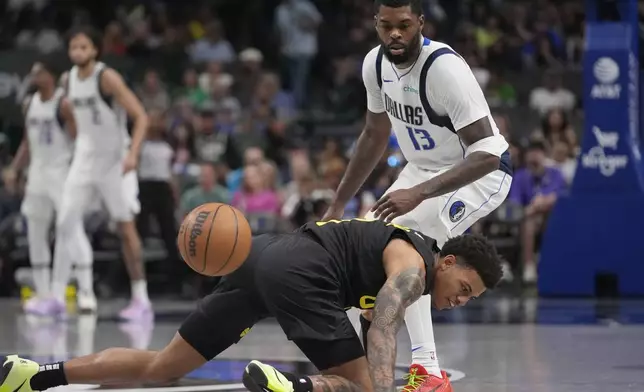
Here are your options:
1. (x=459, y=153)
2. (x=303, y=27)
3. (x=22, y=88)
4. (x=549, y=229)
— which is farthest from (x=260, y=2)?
(x=459, y=153)

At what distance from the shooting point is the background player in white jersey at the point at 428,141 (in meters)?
6.03

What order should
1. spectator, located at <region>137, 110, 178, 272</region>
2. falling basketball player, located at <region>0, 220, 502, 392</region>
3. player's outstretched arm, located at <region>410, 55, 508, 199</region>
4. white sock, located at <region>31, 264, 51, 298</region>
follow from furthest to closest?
spectator, located at <region>137, 110, 178, 272</region>
white sock, located at <region>31, 264, 51, 298</region>
player's outstretched arm, located at <region>410, 55, 508, 199</region>
falling basketball player, located at <region>0, 220, 502, 392</region>

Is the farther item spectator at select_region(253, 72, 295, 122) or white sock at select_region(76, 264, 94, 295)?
spectator at select_region(253, 72, 295, 122)

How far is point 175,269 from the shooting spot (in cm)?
1495

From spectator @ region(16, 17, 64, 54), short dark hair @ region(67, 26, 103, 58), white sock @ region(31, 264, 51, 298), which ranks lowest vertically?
white sock @ region(31, 264, 51, 298)

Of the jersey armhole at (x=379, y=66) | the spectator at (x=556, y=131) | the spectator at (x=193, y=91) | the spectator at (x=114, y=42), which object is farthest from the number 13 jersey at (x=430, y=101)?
the spectator at (x=114, y=42)

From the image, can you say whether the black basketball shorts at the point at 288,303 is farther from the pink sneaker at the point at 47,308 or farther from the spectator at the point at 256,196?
the spectator at the point at 256,196

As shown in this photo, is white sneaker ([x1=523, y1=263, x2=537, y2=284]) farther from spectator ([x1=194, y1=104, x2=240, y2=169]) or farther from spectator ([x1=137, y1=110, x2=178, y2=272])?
spectator ([x1=194, y1=104, x2=240, y2=169])

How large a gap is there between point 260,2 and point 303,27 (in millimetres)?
1850

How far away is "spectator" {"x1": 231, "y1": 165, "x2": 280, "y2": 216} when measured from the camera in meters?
14.3

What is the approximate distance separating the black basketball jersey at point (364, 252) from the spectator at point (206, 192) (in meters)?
8.80

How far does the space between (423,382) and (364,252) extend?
0.72 meters

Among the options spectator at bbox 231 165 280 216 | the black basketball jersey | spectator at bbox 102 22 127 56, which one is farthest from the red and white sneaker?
spectator at bbox 102 22 127 56

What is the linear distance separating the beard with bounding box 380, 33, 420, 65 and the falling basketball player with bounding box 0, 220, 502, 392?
42.5 inches
